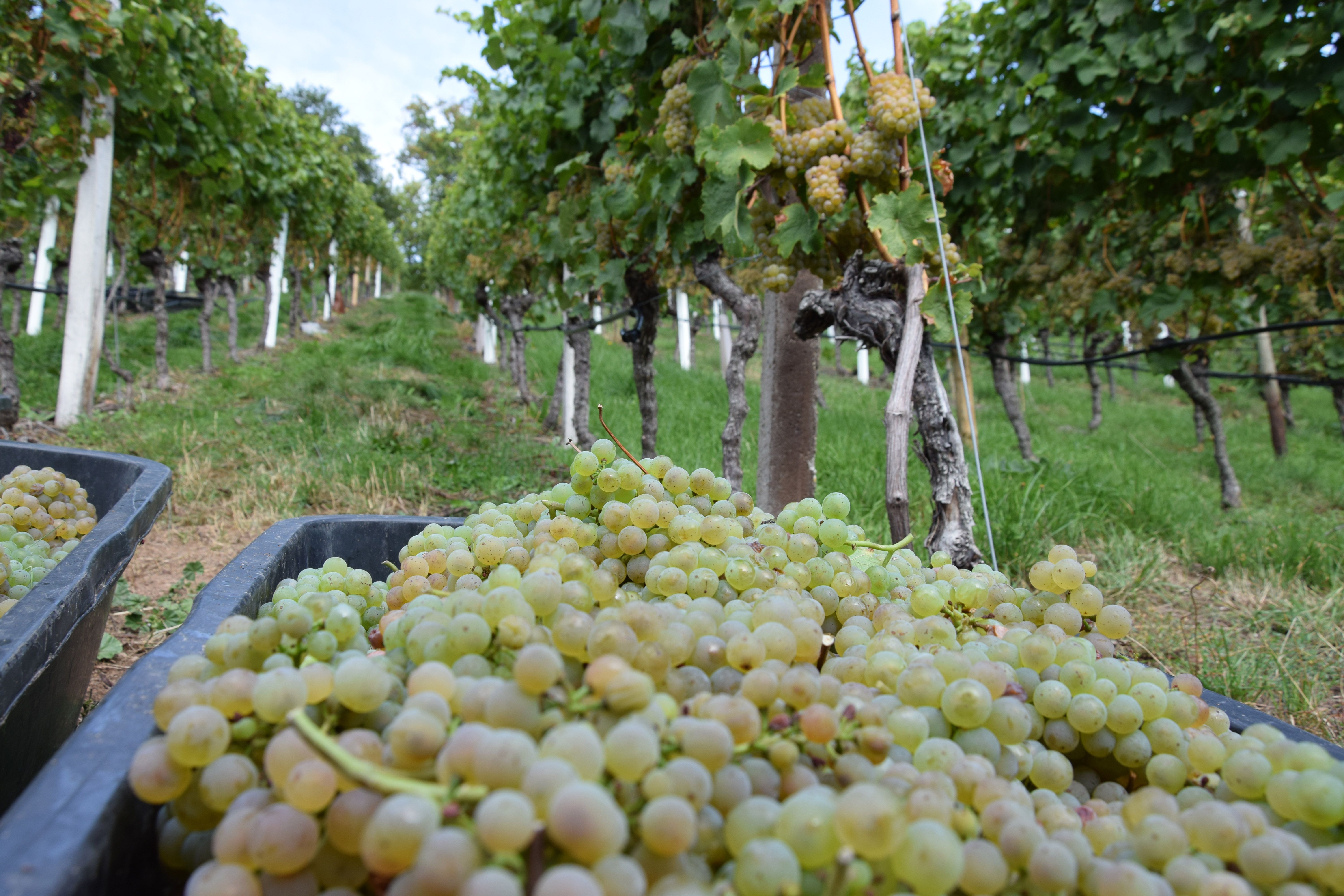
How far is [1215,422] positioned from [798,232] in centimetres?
512

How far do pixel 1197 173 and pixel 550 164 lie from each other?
3570 millimetres

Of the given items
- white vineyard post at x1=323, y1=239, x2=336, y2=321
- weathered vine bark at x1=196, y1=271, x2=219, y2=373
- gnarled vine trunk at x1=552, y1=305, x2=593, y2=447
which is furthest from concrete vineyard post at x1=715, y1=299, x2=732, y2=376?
white vineyard post at x1=323, y1=239, x2=336, y2=321

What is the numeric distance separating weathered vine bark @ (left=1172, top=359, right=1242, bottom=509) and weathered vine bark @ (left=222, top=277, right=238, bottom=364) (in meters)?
10.9

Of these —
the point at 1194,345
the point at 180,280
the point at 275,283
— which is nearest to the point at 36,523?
the point at 1194,345

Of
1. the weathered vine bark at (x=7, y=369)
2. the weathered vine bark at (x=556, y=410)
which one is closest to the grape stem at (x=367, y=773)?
the weathered vine bark at (x=7, y=369)

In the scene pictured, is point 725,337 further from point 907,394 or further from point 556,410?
point 907,394

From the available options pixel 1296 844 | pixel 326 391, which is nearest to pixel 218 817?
pixel 1296 844

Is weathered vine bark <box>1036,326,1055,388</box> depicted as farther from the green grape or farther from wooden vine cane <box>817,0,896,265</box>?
the green grape

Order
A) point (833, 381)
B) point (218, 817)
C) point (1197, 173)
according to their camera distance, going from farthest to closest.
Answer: point (833, 381) → point (1197, 173) → point (218, 817)

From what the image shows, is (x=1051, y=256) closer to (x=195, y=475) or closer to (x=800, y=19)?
(x=800, y=19)

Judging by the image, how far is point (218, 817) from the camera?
53cm

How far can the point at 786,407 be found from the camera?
2314mm

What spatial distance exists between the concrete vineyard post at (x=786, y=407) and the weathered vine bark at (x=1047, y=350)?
9602 mm

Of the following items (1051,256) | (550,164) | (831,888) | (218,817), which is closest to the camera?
(831,888)
